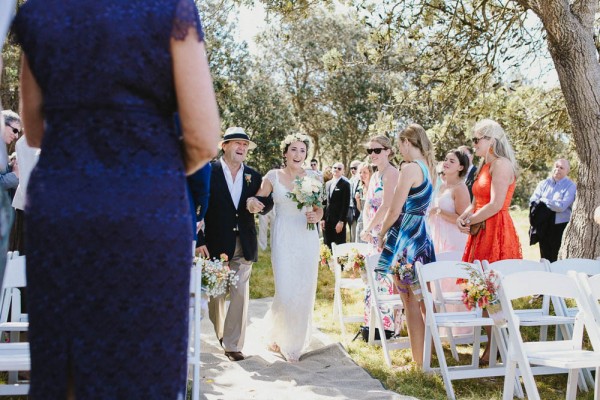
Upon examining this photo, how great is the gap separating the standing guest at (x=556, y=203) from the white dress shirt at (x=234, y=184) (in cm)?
596

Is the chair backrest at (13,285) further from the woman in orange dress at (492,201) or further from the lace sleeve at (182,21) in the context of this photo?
the woman in orange dress at (492,201)

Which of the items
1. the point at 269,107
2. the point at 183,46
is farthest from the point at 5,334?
the point at 269,107

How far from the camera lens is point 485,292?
5.17 meters

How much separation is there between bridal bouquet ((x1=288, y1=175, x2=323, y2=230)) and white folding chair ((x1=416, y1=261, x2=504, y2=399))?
146cm

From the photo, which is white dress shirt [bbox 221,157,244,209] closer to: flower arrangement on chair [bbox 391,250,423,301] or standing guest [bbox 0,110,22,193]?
flower arrangement on chair [bbox 391,250,423,301]

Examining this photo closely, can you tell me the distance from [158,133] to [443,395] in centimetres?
433

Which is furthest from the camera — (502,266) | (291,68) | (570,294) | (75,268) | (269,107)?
(291,68)

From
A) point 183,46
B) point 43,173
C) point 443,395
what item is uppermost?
point 183,46

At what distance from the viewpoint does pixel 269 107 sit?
84.6 feet

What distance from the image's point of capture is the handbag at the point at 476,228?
6.94m

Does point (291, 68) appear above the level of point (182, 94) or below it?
above

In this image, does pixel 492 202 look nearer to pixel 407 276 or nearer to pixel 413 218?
pixel 413 218

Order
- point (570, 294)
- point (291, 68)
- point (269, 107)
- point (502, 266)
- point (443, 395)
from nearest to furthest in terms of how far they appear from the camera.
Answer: point (570, 294) < point (443, 395) < point (502, 266) < point (269, 107) < point (291, 68)

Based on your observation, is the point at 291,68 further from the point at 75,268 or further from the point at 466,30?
the point at 75,268
